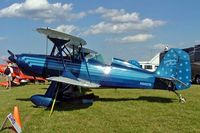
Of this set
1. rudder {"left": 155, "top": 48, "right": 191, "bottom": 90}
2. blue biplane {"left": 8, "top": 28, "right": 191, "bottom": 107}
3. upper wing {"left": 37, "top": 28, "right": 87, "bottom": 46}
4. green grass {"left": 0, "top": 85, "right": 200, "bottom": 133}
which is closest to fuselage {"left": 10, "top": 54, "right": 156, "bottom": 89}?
blue biplane {"left": 8, "top": 28, "right": 191, "bottom": 107}

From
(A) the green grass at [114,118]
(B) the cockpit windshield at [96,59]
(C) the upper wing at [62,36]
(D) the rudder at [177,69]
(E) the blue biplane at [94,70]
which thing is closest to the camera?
(A) the green grass at [114,118]

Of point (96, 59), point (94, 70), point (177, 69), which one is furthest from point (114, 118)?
point (177, 69)

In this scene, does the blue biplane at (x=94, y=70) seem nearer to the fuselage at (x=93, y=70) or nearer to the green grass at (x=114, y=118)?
the fuselage at (x=93, y=70)

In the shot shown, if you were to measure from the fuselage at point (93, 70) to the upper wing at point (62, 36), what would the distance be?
78cm

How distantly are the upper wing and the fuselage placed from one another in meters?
0.78

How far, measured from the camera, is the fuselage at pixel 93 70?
42.7 feet

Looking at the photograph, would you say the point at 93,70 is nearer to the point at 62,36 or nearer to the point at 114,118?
the point at 62,36

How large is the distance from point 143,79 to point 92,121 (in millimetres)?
4595

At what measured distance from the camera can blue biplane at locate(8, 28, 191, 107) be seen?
42.7 ft

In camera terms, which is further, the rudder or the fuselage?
the rudder

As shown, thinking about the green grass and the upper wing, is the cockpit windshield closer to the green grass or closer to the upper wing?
the upper wing

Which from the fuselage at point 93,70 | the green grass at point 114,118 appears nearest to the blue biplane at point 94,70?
the fuselage at point 93,70

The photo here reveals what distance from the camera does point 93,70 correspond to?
44.2ft

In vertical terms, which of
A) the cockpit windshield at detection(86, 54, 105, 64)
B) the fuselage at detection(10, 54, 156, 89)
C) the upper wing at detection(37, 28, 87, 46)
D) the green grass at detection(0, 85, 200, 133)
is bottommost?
the green grass at detection(0, 85, 200, 133)
